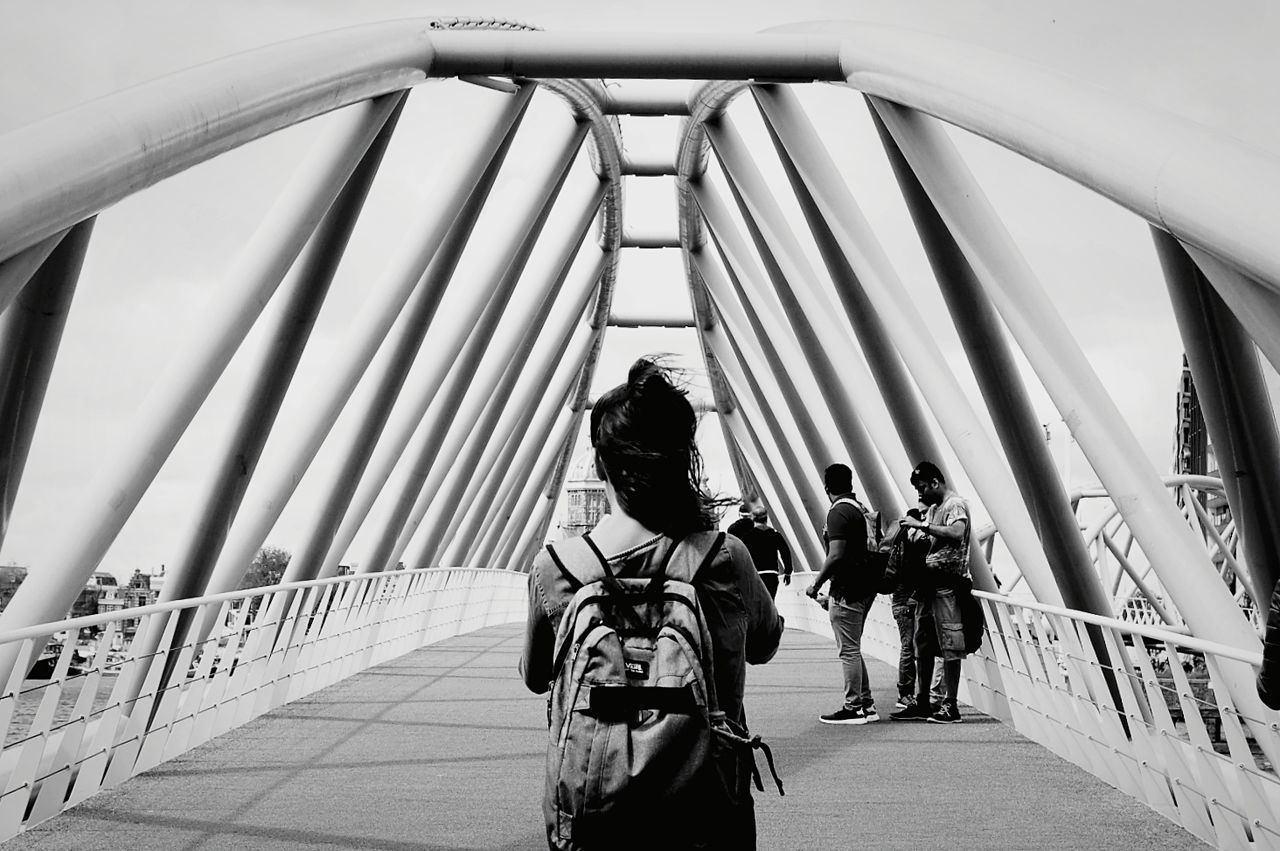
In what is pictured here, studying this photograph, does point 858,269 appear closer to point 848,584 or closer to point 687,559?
point 848,584

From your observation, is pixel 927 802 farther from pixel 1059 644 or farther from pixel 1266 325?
pixel 1266 325

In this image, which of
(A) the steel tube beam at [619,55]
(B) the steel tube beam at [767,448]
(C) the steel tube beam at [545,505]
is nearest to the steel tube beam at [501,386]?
(B) the steel tube beam at [767,448]

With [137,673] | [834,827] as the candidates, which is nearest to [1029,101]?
[834,827]

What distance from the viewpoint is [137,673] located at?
8.00 m

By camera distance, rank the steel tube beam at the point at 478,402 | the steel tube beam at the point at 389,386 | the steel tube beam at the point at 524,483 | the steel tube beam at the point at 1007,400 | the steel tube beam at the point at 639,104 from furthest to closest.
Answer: the steel tube beam at the point at 524,483, the steel tube beam at the point at 478,402, the steel tube beam at the point at 639,104, the steel tube beam at the point at 389,386, the steel tube beam at the point at 1007,400

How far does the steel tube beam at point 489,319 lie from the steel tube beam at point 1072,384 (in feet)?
31.1

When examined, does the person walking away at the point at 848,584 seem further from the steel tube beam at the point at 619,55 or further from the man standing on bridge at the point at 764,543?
the steel tube beam at the point at 619,55

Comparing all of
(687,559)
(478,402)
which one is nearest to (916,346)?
(687,559)

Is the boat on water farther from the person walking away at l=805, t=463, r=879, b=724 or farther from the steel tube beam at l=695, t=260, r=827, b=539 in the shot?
the steel tube beam at l=695, t=260, r=827, b=539

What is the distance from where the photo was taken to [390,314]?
1565 centimetres

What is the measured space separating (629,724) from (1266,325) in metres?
5.26

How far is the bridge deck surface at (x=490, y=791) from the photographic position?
625 cm

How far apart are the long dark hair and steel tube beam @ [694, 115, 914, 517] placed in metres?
15.7

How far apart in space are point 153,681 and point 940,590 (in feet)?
18.8
